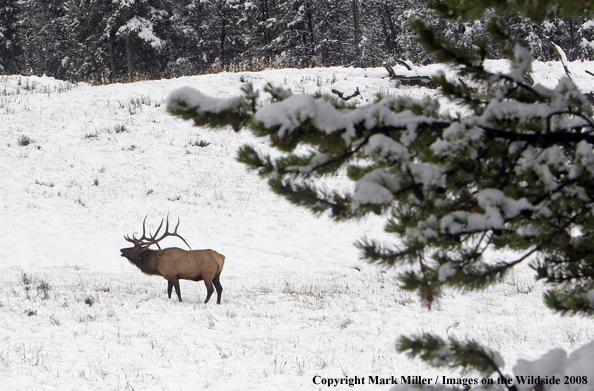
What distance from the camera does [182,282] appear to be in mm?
10125

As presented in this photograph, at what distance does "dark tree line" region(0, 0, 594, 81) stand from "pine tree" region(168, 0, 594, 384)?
27811 millimetres

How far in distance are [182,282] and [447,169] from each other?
29.3 ft

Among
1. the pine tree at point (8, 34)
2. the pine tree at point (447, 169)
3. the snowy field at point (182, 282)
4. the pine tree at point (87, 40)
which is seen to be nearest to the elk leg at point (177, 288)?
the snowy field at point (182, 282)

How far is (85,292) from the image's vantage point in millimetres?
8148

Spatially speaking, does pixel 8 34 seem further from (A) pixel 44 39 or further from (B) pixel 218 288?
(B) pixel 218 288

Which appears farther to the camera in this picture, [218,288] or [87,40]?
[87,40]

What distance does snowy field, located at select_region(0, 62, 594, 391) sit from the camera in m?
5.32

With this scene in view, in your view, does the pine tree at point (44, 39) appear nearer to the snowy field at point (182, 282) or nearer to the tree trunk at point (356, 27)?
the snowy field at point (182, 282)

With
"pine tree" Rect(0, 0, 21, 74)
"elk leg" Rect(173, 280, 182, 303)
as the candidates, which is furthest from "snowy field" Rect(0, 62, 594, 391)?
"pine tree" Rect(0, 0, 21, 74)

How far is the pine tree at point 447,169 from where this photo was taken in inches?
74.4

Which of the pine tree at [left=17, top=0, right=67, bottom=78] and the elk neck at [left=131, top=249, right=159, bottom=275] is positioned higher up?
the pine tree at [left=17, top=0, right=67, bottom=78]

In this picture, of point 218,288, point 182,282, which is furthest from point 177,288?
point 182,282

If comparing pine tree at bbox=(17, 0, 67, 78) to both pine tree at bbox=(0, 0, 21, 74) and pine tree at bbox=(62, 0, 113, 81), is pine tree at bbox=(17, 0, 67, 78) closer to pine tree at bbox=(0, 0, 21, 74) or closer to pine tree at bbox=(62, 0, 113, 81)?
pine tree at bbox=(0, 0, 21, 74)

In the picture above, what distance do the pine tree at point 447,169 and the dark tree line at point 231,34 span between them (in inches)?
1095
